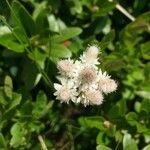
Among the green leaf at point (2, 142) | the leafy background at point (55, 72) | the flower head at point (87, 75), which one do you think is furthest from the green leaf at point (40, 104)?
the flower head at point (87, 75)

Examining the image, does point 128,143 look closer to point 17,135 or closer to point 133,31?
point 17,135

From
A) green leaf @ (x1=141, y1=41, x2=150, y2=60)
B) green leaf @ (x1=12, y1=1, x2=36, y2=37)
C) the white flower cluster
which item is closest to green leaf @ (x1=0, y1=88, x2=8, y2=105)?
green leaf @ (x1=12, y1=1, x2=36, y2=37)

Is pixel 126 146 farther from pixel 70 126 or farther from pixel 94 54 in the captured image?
pixel 94 54

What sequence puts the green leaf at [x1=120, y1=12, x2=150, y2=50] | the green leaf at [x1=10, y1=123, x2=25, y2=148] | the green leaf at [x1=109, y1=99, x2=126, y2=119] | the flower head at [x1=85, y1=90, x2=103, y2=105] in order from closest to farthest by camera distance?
the flower head at [x1=85, y1=90, x2=103, y2=105] → the green leaf at [x1=10, y1=123, x2=25, y2=148] → the green leaf at [x1=109, y1=99, x2=126, y2=119] → the green leaf at [x1=120, y1=12, x2=150, y2=50]

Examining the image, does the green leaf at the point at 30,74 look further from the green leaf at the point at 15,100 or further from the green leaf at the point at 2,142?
the green leaf at the point at 2,142

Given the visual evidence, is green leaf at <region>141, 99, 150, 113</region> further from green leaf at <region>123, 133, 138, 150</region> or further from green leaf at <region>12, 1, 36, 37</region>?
green leaf at <region>12, 1, 36, 37</region>

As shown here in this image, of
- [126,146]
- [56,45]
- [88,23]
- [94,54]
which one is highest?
[88,23]

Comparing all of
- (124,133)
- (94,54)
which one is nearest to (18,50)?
(94,54)

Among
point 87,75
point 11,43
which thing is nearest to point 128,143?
point 87,75

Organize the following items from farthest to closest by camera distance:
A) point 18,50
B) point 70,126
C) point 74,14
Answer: point 74,14, point 70,126, point 18,50
